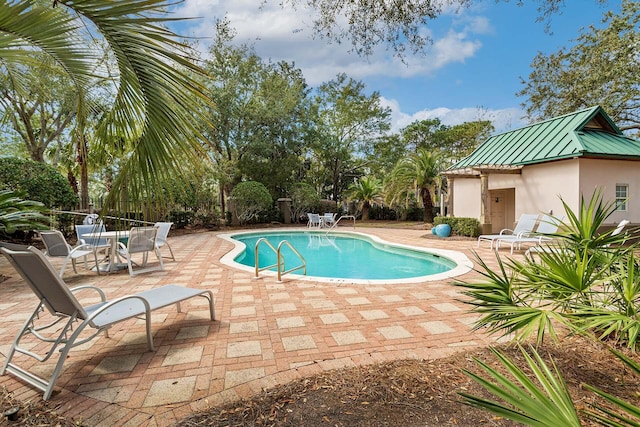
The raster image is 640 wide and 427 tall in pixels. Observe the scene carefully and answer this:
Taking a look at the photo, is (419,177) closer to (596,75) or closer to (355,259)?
(596,75)

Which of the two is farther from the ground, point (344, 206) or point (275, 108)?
point (275, 108)

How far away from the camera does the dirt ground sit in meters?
1.92

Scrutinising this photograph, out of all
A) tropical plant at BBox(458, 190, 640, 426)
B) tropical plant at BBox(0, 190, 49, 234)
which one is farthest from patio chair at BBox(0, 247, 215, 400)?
tropical plant at BBox(0, 190, 49, 234)

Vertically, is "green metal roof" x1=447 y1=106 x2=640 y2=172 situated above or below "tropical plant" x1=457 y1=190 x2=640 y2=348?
above

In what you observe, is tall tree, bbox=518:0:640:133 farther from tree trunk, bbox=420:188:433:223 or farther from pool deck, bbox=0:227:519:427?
pool deck, bbox=0:227:519:427

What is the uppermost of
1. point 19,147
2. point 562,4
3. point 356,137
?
point 356,137

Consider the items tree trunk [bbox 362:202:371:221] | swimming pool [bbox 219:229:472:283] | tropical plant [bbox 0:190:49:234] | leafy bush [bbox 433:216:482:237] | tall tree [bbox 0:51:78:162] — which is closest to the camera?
tall tree [bbox 0:51:78:162]

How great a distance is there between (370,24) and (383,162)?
2176cm

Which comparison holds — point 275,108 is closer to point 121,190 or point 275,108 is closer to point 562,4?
point 562,4

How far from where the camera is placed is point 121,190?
2.03 metres

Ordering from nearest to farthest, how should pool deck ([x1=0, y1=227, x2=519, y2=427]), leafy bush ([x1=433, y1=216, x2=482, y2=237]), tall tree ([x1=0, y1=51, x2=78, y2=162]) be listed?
pool deck ([x1=0, y1=227, x2=519, y2=427]) < tall tree ([x1=0, y1=51, x2=78, y2=162]) < leafy bush ([x1=433, y1=216, x2=482, y2=237])

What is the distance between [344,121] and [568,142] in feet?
52.2

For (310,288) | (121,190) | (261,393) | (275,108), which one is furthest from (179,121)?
(275,108)

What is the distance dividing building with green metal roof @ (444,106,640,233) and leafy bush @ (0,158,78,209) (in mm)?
14375
